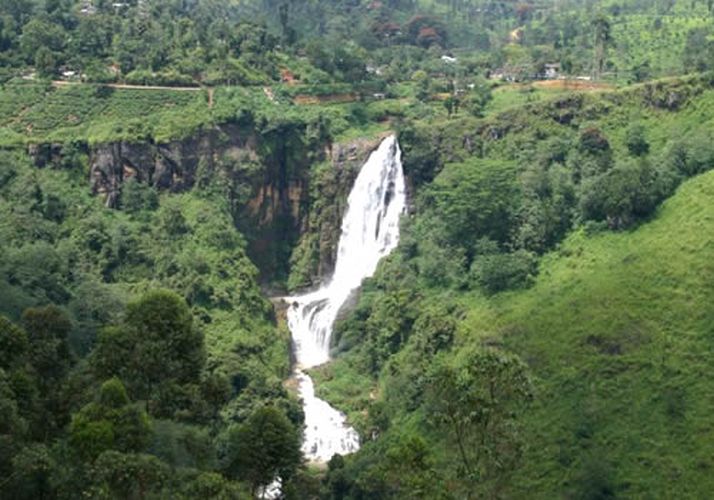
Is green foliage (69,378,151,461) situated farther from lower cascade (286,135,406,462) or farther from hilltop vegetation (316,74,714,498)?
lower cascade (286,135,406,462)

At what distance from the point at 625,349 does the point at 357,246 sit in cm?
1669

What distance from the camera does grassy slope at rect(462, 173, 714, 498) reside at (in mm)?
28609

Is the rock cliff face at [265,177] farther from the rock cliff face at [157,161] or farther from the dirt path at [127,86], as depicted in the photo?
the dirt path at [127,86]

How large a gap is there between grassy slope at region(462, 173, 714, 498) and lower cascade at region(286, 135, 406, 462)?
325 inches

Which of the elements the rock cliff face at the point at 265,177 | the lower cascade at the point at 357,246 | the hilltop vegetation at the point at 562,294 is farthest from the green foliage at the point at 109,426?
the rock cliff face at the point at 265,177

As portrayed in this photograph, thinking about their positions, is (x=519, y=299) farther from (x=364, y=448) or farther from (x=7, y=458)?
(x=7, y=458)

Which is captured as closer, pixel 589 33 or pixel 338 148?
pixel 338 148

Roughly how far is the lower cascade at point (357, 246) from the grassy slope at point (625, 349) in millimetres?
8260

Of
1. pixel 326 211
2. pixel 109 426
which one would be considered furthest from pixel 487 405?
pixel 326 211

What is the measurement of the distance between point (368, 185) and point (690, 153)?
15196 millimetres

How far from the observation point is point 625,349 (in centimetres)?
3139

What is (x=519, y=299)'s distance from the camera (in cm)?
3556

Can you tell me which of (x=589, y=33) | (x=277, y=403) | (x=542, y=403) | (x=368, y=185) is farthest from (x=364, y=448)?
(x=589, y=33)

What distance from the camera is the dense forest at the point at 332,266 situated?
19250mm
